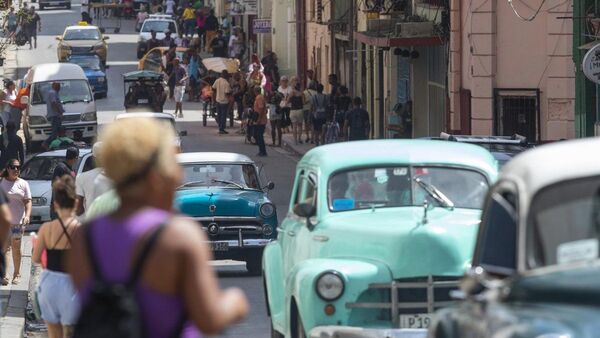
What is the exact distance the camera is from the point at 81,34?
61.7 metres

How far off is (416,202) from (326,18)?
125 ft

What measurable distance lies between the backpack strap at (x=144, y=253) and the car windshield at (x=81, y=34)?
56.2m

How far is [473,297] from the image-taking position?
7023 mm

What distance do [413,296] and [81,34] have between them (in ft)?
168

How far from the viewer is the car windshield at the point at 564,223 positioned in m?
7.13

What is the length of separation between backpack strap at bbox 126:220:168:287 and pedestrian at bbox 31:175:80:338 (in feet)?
18.1

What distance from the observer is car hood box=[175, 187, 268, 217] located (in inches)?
817

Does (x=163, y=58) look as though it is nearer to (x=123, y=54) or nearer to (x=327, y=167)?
(x=123, y=54)

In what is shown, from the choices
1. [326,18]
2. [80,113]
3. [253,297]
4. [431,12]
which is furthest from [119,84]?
[253,297]

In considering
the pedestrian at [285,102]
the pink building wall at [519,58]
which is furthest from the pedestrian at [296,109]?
the pink building wall at [519,58]

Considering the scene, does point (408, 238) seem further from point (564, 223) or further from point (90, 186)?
point (90, 186)

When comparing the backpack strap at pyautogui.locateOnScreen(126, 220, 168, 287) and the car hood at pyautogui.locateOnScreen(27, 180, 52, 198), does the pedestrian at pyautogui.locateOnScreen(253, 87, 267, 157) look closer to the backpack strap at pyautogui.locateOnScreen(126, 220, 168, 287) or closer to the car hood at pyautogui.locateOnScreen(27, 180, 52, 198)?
the car hood at pyautogui.locateOnScreen(27, 180, 52, 198)

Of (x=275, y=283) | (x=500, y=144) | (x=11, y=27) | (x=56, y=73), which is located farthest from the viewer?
(x=56, y=73)

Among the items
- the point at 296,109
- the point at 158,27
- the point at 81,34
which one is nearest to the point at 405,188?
the point at 296,109
